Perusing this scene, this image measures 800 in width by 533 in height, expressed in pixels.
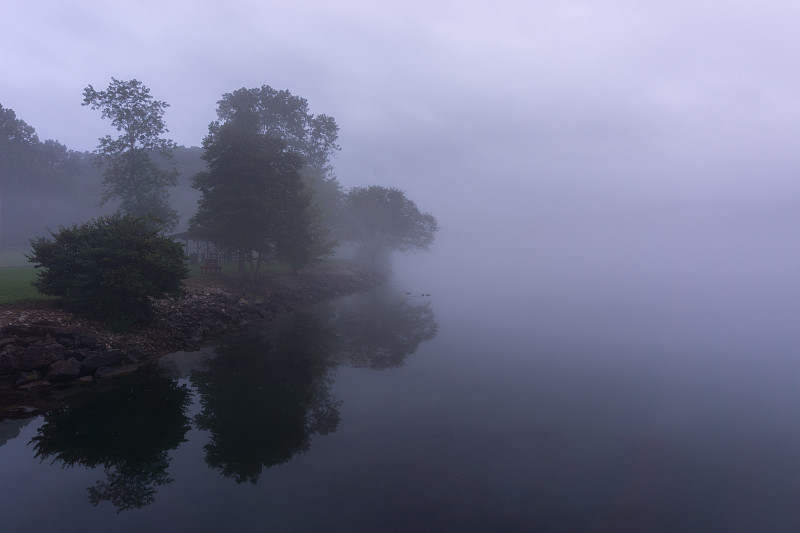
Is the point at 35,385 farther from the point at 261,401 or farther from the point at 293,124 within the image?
the point at 293,124

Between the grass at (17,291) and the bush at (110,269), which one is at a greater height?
the bush at (110,269)

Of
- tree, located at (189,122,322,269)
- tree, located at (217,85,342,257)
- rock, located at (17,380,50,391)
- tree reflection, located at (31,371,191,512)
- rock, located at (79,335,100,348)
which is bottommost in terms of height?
tree reflection, located at (31,371,191,512)

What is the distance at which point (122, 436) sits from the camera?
16516 millimetres

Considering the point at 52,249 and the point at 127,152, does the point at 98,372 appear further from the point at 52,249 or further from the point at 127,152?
the point at 127,152

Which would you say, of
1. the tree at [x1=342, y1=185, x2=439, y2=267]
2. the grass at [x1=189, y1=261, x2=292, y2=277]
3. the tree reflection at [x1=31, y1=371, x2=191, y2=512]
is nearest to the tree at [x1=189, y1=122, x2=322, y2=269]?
the grass at [x1=189, y1=261, x2=292, y2=277]

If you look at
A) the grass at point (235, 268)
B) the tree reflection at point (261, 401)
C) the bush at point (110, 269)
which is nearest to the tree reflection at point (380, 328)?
the tree reflection at point (261, 401)

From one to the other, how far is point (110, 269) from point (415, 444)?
19.1 meters

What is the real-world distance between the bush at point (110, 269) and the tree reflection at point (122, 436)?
643 cm

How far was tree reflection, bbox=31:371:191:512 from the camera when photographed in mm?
13586

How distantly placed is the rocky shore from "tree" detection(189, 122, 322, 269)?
786 cm

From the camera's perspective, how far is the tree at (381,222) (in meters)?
93.7

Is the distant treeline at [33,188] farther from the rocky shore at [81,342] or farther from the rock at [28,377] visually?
the rock at [28,377]

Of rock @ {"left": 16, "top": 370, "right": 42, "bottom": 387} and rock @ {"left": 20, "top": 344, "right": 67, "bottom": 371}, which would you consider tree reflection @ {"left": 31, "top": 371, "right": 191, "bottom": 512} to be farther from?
rock @ {"left": 20, "top": 344, "right": 67, "bottom": 371}

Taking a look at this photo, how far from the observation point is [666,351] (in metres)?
34.7
